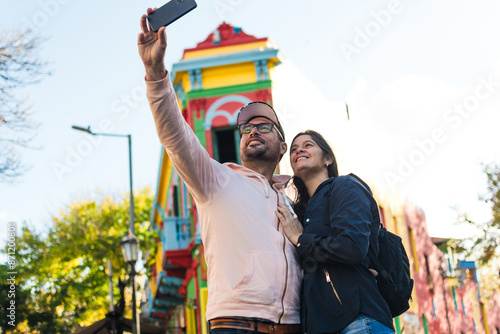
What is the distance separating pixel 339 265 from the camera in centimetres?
386

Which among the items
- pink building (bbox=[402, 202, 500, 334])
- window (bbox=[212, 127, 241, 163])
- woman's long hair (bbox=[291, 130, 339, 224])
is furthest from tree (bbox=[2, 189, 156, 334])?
woman's long hair (bbox=[291, 130, 339, 224])

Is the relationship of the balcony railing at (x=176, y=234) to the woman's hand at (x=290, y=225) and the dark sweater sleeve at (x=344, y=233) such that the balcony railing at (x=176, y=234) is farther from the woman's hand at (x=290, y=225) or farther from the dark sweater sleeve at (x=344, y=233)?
the dark sweater sleeve at (x=344, y=233)

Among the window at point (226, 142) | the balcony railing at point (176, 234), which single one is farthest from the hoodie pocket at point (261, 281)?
the balcony railing at point (176, 234)

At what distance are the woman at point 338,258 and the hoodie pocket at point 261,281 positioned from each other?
0.18 m

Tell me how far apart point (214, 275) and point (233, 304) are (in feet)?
0.73

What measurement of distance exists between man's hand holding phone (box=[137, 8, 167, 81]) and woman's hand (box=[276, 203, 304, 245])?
1.20m

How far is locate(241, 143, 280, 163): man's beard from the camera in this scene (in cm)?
431

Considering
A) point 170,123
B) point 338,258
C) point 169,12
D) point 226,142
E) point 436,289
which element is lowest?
point 436,289

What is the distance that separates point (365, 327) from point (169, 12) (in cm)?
194

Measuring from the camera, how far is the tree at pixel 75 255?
37219mm

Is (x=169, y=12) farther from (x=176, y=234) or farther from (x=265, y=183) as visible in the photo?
(x=176, y=234)

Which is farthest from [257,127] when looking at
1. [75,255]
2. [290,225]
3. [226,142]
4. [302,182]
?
[75,255]

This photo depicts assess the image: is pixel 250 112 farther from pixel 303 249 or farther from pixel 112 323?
pixel 112 323

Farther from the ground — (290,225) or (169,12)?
(169,12)
